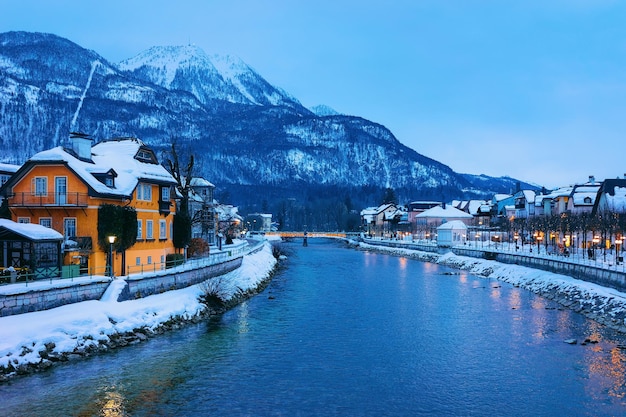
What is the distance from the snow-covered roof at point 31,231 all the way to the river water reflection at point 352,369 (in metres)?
9.93

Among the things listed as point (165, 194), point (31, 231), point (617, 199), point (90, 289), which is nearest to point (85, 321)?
point (90, 289)

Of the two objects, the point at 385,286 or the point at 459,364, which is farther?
the point at 385,286

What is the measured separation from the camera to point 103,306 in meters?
31.4

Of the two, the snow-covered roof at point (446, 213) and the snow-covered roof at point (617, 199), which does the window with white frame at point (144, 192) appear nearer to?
the snow-covered roof at point (617, 199)

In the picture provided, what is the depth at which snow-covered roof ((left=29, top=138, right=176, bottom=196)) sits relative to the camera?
123 feet

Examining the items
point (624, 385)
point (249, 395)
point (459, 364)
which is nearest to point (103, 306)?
point (249, 395)

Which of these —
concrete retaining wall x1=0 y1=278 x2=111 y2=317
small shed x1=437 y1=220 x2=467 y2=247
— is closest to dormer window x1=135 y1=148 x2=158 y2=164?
concrete retaining wall x1=0 y1=278 x2=111 y2=317

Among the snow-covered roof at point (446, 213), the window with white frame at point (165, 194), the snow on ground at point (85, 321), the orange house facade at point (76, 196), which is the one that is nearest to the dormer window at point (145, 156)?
the window with white frame at point (165, 194)

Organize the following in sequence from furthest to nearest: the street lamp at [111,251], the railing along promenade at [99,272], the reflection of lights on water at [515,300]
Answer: the reflection of lights on water at [515,300] < the street lamp at [111,251] < the railing along promenade at [99,272]

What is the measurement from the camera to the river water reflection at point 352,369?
2088cm

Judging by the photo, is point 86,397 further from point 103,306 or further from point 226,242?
point 226,242

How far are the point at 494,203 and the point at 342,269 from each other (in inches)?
3510

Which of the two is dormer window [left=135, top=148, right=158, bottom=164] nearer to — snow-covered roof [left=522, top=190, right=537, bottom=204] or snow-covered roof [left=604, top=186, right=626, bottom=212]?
snow-covered roof [left=604, top=186, right=626, bottom=212]

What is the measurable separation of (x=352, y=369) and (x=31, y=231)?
21.7 m
